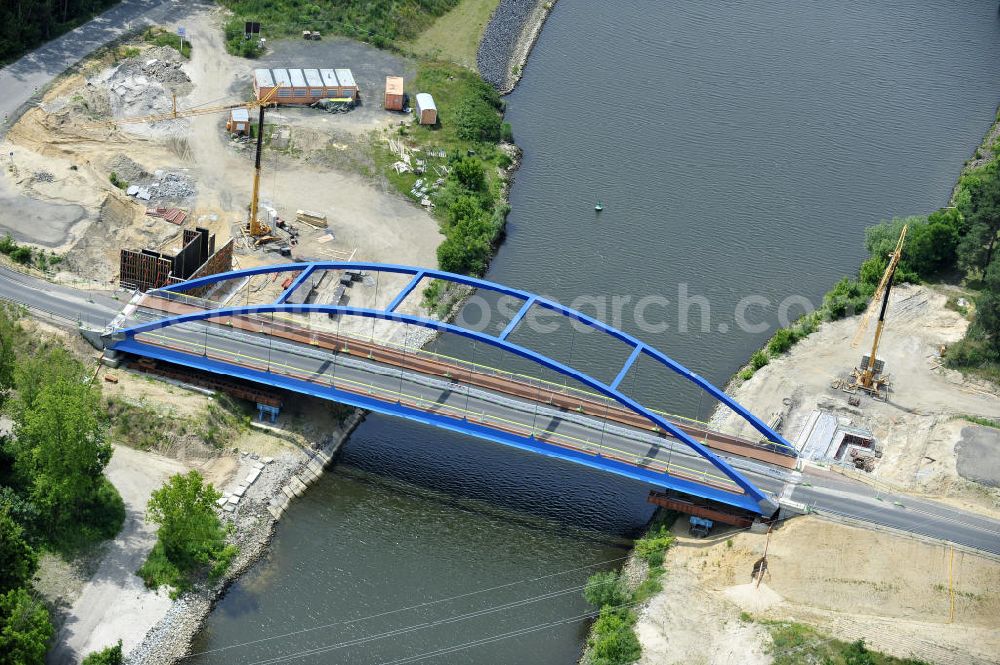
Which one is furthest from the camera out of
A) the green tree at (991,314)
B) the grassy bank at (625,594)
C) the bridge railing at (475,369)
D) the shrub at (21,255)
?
the green tree at (991,314)

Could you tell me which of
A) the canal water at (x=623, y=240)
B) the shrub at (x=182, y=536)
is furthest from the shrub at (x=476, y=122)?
the shrub at (x=182, y=536)

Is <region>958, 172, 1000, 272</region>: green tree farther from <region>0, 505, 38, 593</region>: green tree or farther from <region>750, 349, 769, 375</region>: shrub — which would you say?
<region>0, 505, 38, 593</region>: green tree

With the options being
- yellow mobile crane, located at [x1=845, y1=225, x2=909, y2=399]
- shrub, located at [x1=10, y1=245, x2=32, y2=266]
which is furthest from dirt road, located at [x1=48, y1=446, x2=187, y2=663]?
yellow mobile crane, located at [x1=845, y1=225, x2=909, y2=399]

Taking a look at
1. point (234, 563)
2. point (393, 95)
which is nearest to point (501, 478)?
point (234, 563)

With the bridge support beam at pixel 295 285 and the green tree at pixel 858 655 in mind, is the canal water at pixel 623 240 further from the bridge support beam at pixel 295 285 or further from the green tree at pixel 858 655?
the green tree at pixel 858 655

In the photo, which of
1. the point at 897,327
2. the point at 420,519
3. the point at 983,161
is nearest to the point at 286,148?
the point at 420,519
